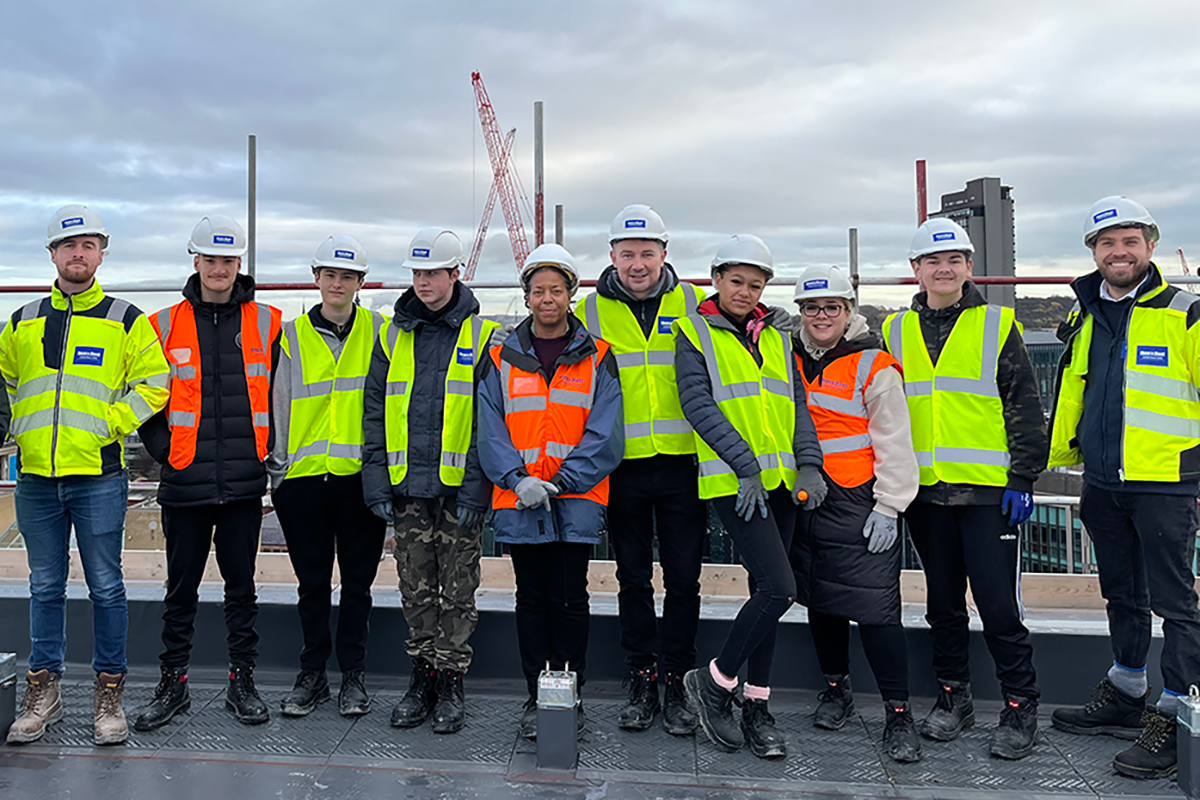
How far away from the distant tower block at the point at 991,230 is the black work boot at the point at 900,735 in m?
2.30

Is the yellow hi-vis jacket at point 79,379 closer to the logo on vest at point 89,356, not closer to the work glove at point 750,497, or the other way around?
the logo on vest at point 89,356

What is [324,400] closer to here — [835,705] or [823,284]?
[823,284]

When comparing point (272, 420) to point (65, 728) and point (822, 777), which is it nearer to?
point (65, 728)

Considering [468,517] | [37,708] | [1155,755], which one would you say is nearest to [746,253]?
[468,517]

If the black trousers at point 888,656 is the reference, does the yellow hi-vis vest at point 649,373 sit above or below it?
above

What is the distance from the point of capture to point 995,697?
13.6 feet

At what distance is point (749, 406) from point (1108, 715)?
214cm

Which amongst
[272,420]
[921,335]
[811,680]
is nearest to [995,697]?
[811,680]

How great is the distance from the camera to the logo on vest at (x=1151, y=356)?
3.49 meters

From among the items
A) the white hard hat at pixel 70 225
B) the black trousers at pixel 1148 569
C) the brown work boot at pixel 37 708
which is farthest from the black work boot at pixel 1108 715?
the white hard hat at pixel 70 225

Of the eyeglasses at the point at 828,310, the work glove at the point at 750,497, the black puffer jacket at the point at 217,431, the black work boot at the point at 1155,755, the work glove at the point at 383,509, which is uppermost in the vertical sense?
the eyeglasses at the point at 828,310

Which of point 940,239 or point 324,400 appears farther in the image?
point 324,400

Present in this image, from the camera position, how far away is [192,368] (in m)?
3.84

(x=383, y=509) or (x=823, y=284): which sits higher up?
(x=823, y=284)
